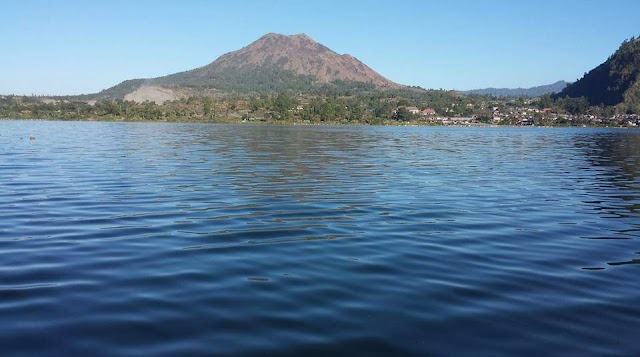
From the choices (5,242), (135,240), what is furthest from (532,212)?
(5,242)

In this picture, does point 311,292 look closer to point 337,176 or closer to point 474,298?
point 474,298

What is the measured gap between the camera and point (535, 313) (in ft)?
26.2

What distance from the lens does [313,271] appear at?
9992mm

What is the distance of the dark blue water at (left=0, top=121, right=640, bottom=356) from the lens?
22.7 ft

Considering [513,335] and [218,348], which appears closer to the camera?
[218,348]

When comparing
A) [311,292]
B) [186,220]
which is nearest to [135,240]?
[186,220]

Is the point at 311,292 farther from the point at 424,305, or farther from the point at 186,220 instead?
the point at 186,220

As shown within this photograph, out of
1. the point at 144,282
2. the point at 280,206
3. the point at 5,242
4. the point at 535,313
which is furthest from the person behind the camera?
the point at 280,206

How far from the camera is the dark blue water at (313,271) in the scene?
692cm

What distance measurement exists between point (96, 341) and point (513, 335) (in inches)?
225

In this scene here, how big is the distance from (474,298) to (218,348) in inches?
176

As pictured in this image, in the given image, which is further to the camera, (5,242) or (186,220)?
(186,220)

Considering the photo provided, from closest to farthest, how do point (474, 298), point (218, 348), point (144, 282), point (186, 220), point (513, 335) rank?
point (218, 348), point (513, 335), point (474, 298), point (144, 282), point (186, 220)

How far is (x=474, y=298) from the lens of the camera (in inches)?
339
